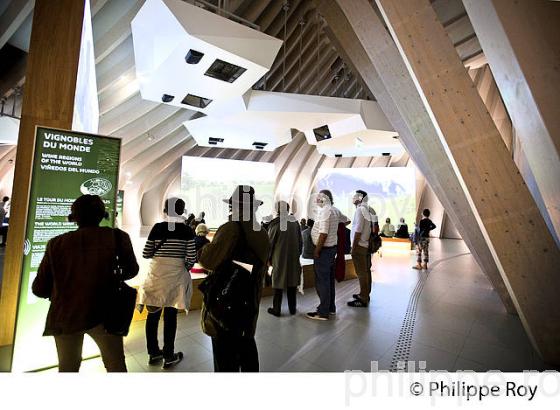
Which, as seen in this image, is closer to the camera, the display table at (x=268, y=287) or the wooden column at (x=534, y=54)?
the wooden column at (x=534, y=54)

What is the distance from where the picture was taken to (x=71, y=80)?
2.16m

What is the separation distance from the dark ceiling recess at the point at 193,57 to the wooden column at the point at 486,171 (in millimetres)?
2542

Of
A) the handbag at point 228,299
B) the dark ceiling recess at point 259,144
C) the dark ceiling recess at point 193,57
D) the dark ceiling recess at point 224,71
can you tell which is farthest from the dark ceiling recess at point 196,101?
the handbag at point 228,299

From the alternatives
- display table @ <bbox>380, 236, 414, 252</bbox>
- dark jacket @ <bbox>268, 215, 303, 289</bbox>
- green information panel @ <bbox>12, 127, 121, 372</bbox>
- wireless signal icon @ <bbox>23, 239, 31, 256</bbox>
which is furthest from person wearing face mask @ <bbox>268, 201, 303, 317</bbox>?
display table @ <bbox>380, 236, 414, 252</bbox>

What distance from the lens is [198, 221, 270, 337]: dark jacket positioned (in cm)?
146

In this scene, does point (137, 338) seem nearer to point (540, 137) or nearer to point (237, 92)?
point (540, 137)

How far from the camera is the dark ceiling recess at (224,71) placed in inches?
156

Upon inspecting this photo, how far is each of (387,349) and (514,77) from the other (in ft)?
7.65

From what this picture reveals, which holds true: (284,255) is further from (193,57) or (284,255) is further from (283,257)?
(193,57)

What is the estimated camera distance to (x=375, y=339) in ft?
8.20

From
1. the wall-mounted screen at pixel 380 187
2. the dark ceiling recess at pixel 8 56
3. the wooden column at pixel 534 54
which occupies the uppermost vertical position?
the dark ceiling recess at pixel 8 56

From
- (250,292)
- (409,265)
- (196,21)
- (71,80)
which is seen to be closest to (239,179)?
(409,265)

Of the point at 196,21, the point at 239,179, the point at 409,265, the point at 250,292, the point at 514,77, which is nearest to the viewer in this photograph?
the point at 250,292

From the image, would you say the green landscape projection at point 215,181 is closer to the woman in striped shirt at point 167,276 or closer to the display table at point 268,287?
the display table at point 268,287
